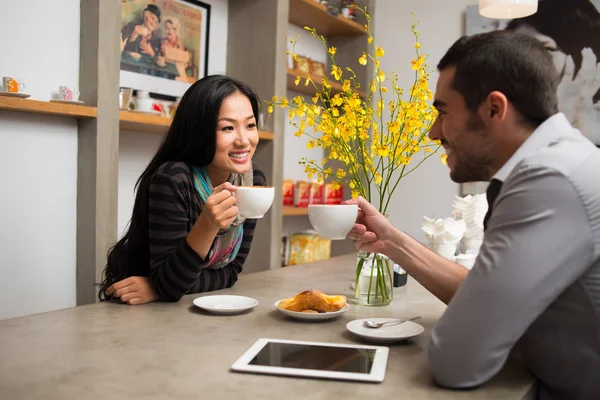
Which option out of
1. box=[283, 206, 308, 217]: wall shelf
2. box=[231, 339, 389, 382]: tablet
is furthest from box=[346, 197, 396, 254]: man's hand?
box=[283, 206, 308, 217]: wall shelf

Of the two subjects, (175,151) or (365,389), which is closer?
(365,389)

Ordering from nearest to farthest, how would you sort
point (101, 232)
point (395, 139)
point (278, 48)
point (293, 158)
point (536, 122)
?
1. point (536, 122)
2. point (395, 139)
3. point (101, 232)
4. point (278, 48)
5. point (293, 158)

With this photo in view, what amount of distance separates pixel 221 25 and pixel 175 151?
1.67 metres

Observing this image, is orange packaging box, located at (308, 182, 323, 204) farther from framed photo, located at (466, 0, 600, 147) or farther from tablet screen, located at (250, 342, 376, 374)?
tablet screen, located at (250, 342, 376, 374)

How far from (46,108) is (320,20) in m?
2.24

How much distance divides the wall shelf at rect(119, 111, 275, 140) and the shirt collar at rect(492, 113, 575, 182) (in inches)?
67.7

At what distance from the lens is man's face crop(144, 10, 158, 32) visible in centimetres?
269

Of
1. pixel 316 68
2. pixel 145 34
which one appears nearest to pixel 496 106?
pixel 145 34

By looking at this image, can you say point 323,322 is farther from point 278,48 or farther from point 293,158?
point 293,158

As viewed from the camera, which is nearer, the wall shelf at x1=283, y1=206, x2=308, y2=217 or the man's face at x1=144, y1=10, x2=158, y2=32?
the man's face at x1=144, y1=10, x2=158, y2=32

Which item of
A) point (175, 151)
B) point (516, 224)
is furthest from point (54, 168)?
point (516, 224)

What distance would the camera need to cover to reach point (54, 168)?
2299 millimetres

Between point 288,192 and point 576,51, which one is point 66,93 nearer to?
point 288,192

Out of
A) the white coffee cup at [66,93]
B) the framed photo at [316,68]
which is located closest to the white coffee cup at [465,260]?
the white coffee cup at [66,93]
